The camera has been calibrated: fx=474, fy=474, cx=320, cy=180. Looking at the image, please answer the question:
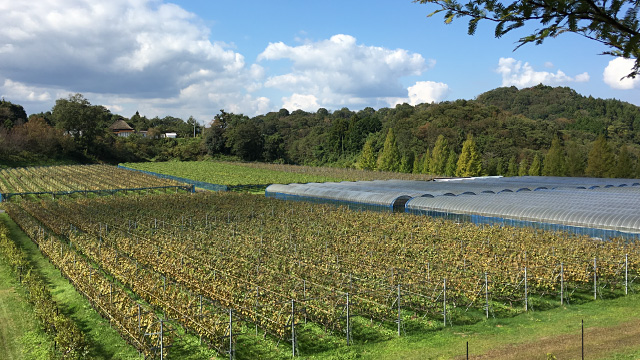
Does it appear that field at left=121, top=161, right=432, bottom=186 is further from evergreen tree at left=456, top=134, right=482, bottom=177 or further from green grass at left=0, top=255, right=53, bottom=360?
green grass at left=0, top=255, right=53, bottom=360

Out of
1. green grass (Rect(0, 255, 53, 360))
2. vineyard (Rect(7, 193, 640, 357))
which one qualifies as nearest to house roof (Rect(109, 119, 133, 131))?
vineyard (Rect(7, 193, 640, 357))

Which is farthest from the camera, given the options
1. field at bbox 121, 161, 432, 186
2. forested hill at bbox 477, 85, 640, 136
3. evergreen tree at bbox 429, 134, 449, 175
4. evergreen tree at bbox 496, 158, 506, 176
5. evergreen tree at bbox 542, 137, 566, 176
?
forested hill at bbox 477, 85, 640, 136

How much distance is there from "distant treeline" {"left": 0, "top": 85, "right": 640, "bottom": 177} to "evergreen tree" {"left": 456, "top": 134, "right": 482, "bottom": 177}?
0.11m

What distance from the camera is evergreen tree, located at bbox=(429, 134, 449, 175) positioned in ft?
187

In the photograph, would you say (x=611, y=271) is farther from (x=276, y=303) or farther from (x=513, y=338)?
(x=276, y=303)

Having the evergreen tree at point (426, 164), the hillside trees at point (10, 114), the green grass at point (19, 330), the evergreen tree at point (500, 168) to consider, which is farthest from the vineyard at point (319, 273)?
the hillside trees at point (10, 114)

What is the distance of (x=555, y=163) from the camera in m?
50.8

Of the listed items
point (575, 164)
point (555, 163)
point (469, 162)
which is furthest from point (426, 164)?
point (575, 164)

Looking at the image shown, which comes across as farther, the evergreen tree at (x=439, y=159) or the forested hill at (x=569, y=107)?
the forested hill at (x=569, y=107)

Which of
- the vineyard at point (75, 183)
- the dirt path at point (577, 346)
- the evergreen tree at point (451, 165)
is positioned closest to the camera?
the dirt path at point (577, 346)

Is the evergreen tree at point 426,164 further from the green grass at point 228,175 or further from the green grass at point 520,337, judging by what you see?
the green grass at point 520,337

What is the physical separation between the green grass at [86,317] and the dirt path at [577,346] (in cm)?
730

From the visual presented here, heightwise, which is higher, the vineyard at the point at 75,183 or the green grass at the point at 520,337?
the vineyard at the point at 75,183

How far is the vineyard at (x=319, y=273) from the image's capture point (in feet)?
35.6
